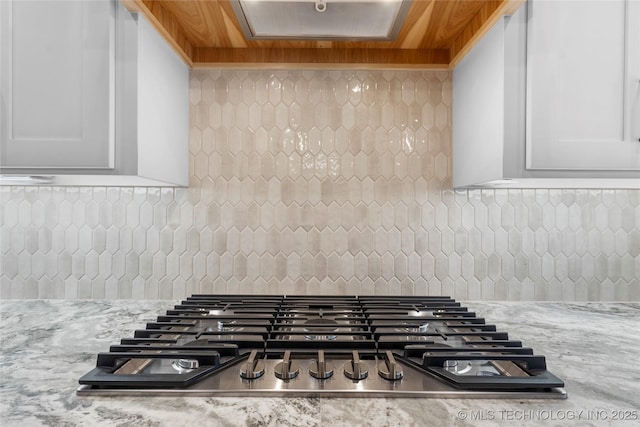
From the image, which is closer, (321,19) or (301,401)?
(301,401)

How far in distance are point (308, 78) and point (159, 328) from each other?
105cm

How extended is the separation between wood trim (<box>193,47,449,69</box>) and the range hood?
172mm

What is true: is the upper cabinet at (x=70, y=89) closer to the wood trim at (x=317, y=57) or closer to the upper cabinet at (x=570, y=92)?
the wood trim at (x=317, y=57)

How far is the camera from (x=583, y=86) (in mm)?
1084

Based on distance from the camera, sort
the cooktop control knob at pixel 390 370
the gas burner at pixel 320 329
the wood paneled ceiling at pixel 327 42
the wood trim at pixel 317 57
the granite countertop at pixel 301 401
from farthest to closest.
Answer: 1. the wood trim at pixel 317 57
2. the wood paneled ceiling at pixel 327 42
3. the gas burner at pixel 320 329
4. the cooktop control knob at pixel 390 370
5. the granite countertop at pixel 301 401

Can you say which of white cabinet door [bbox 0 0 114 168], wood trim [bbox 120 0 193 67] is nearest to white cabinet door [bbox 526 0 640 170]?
wood trim [bbox 120 0 193 67]

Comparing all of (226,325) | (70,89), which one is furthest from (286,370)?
(70,89)

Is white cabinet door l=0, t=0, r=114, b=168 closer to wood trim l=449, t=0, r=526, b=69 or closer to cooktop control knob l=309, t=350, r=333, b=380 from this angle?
cooktop control knob l=309, t=350, r=333, b=380

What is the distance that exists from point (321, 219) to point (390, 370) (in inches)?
33.0

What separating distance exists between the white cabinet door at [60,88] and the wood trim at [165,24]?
0.24 feet

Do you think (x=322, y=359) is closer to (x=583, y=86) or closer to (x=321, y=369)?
(x=321, y=369)

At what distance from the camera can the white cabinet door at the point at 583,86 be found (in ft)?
3.53

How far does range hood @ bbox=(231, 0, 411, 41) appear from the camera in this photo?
107cm

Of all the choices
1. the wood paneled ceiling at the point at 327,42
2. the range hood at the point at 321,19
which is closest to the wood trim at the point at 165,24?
the wood paneled ceiling at the point at 327,42
